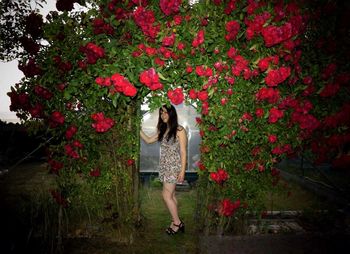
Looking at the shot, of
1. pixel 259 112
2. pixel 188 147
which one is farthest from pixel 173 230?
pixel 188 147

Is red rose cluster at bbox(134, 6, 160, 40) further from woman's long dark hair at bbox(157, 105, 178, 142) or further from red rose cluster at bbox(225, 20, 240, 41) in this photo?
woman's long dark hair at bbox(157, 105, 178, 142)

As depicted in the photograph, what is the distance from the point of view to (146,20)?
253cm

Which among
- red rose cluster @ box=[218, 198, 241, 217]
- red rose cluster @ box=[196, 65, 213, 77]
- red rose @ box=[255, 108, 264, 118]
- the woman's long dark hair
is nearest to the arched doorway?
the woman's long dark hair

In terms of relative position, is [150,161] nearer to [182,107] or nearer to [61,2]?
[182,107]

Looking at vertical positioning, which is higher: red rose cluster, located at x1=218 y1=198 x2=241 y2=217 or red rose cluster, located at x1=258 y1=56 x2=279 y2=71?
red rose cluster, located at x1=258 y1=56 x2=279 y2=71

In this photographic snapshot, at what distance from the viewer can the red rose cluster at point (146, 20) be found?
99.3 inches

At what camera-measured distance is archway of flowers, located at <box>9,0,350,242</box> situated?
104 inches

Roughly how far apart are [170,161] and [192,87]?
144 cm

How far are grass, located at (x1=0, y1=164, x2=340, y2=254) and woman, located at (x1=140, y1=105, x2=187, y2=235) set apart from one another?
0.93ft

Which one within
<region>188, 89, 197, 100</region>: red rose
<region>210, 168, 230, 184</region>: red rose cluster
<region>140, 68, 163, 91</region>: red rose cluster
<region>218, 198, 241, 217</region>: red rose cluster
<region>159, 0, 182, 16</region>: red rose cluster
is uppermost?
<region>159, 0, 182, 16</region>: red rose cluster

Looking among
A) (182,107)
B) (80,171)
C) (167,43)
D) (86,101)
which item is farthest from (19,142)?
(167,43)

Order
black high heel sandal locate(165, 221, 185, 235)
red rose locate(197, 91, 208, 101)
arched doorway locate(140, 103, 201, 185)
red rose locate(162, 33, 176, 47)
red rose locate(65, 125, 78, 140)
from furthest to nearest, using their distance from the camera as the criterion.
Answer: arched doorway locate(140, 103, 201, 185), black high heel sandal locate(165, 221, 185, 235), red rose locate(65, 125, 78, 140), red rose locate(197, 91, 208, 101), red rose locate(162, 33, 176, 47)

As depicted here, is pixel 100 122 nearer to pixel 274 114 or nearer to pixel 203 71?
pixel 203 71

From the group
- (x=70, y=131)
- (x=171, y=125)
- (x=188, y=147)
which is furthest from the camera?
(x=188, y=147)
